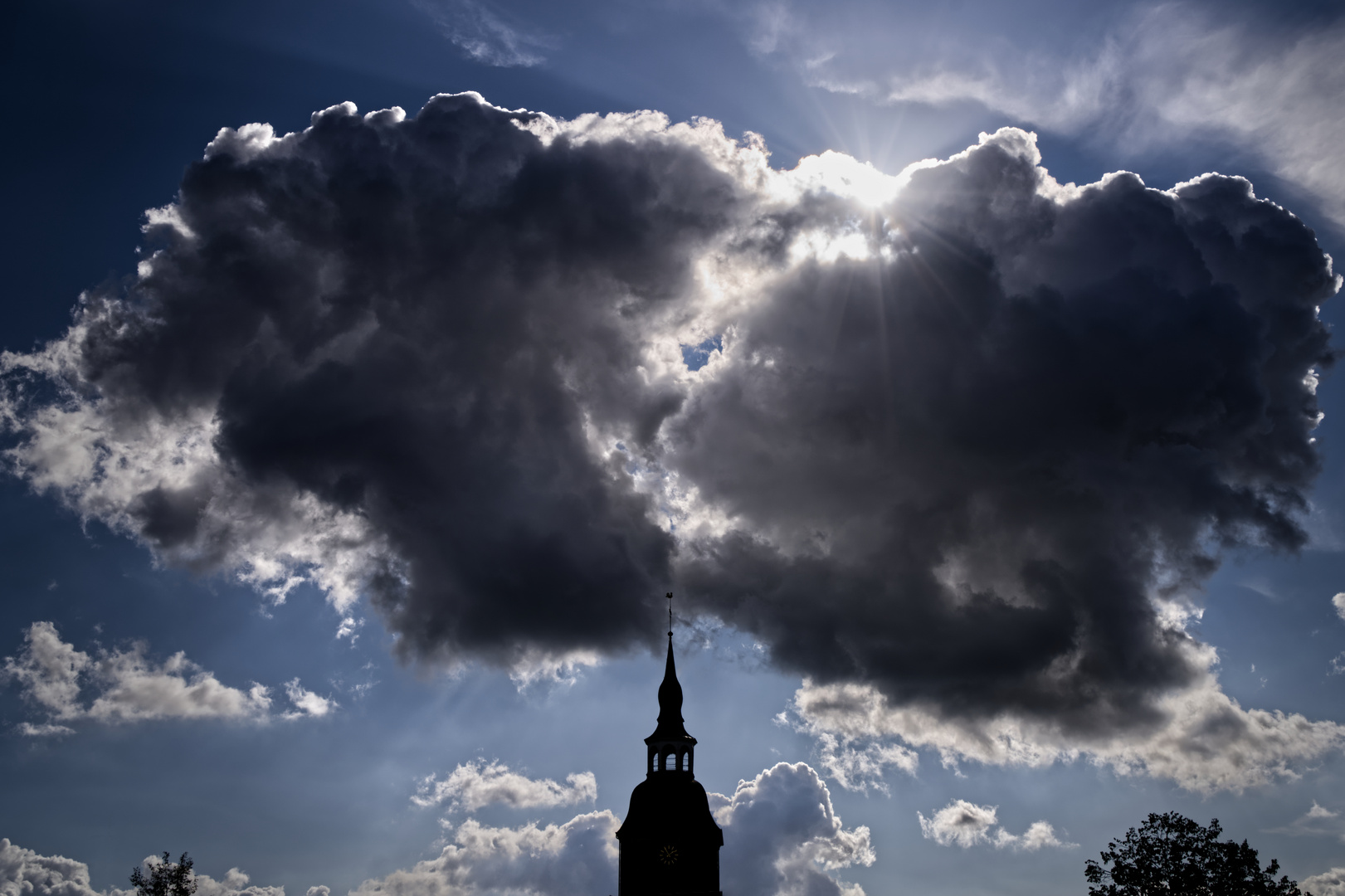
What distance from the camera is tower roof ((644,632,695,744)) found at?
10219 cm

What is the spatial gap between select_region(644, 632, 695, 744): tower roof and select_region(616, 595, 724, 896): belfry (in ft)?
0.89

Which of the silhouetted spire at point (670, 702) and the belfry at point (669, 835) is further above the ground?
the silhouetted spire at point (670, 702)

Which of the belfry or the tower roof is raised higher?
the tower roof

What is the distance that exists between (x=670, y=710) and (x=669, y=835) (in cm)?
1276

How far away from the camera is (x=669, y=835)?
9694 centimetres

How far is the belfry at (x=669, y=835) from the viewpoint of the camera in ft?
315

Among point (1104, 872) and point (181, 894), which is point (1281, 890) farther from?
point (181, 894)

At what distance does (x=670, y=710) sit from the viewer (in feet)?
346

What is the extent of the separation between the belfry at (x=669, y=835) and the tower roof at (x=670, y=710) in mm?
272

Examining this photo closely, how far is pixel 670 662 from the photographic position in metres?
111

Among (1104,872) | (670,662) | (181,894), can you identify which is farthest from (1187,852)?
(181,894)

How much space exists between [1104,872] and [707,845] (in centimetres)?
3974

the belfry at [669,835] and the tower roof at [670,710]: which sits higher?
the tower roof at [670,710]

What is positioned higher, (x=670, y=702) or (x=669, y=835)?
(x=670, y=702)
